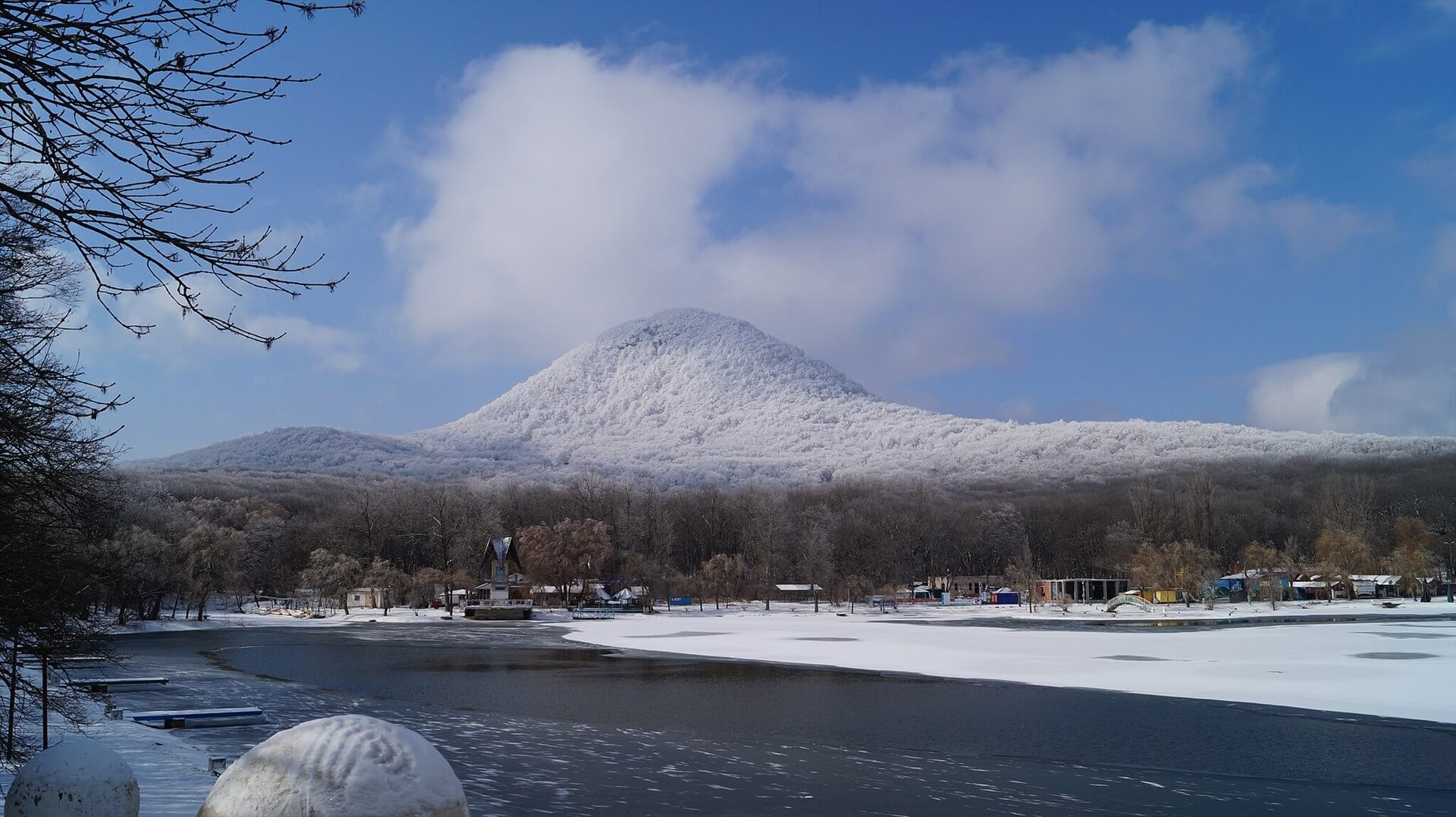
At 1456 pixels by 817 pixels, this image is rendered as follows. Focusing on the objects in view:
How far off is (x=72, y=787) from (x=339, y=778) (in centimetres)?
312

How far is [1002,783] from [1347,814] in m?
Result: 3.78

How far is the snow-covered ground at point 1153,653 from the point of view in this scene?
70.9 feet

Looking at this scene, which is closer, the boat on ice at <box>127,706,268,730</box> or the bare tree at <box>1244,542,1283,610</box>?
the boat on ice at <box>127,706,268,730</box>

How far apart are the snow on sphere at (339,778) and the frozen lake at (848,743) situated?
6202 mm

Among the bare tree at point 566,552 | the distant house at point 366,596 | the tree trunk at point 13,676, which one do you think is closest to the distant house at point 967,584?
the bare tree at point 566,552

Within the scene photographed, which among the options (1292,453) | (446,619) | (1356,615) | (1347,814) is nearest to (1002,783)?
(1347,814)

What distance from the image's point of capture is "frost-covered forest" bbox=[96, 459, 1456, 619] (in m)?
86.2

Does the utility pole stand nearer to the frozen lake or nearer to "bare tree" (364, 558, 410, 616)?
the frozen lake

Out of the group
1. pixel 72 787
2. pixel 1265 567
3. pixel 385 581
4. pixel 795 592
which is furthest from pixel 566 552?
pixel 72 787

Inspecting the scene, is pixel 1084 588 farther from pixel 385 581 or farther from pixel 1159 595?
pixel 385 581

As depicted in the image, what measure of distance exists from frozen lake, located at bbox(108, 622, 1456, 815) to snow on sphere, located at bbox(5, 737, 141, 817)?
15.1 ft

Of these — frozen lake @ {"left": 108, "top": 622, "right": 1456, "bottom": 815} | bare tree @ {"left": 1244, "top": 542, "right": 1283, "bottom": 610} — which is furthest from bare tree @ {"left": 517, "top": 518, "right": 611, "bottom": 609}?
bare tree @ {"left": 1244, "top": 542, "right": 1283, "bottom": 610}

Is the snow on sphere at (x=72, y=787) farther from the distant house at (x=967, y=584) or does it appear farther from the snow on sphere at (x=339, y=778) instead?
the distant house at (x=967, y=584)

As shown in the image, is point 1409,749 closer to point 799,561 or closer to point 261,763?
point 261,763
